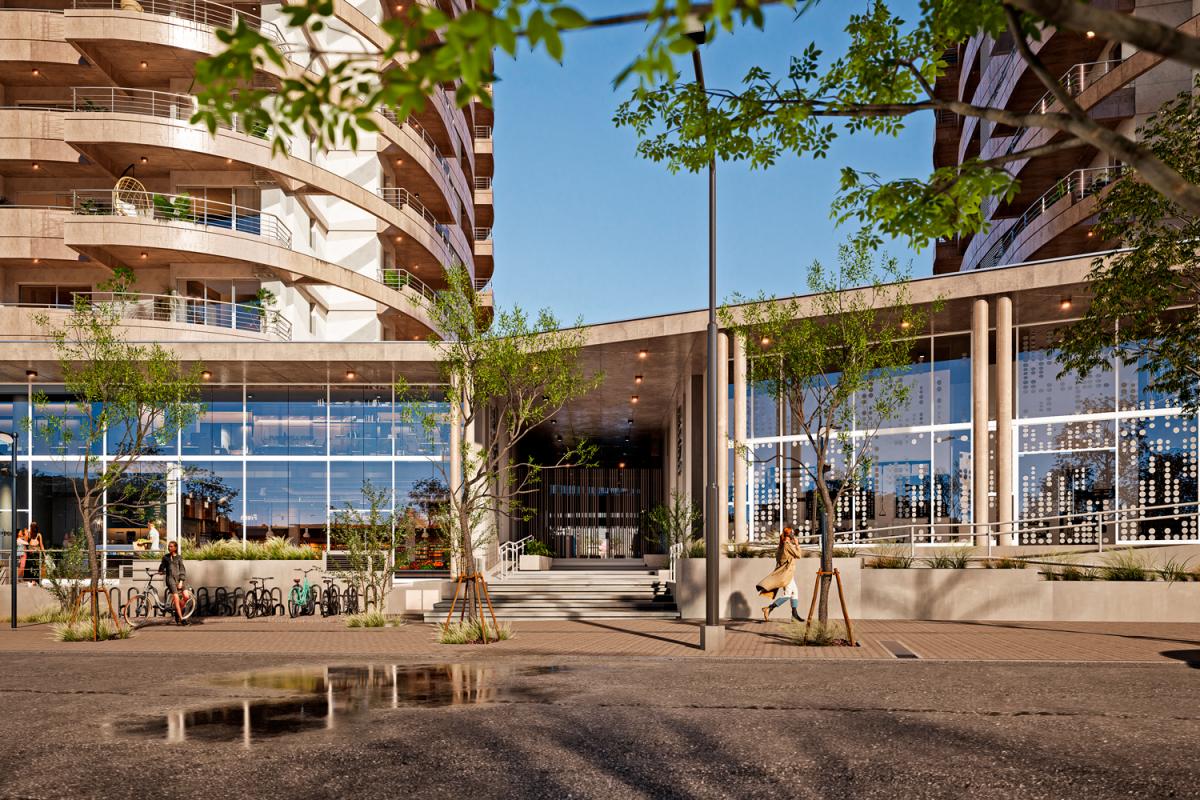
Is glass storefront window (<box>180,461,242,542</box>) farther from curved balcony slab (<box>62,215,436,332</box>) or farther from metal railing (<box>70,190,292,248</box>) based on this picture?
metal railing (<box>70,190,292,248</box>)

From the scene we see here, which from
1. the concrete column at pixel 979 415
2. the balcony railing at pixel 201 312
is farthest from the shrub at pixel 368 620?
the balcony railing at pixel 201 312

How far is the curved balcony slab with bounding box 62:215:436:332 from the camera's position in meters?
33.7

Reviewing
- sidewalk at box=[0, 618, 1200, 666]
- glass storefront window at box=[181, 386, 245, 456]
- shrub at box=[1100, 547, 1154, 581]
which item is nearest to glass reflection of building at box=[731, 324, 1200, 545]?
shrub at box=[1100, 547, 1154, 581]

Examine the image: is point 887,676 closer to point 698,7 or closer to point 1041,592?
point 1041,592

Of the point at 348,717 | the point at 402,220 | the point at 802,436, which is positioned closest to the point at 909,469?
the point at 802,436

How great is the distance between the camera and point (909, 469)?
79.2 ft

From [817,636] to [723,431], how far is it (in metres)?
8.17

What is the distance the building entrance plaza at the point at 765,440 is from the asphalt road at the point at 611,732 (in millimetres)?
9719

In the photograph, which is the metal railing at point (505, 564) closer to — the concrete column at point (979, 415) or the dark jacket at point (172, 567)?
the dark jacket at point (172, 567)

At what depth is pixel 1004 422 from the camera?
71.6ft

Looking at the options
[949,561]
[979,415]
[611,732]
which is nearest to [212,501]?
[949,561]

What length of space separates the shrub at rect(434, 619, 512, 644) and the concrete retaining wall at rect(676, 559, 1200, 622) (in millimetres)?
4660

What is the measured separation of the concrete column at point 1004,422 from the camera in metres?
21.3

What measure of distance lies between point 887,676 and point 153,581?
59.8 ft
